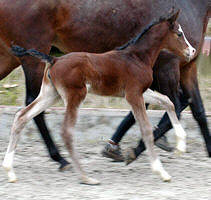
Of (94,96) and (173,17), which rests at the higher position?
(173,17)

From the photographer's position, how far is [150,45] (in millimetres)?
4605

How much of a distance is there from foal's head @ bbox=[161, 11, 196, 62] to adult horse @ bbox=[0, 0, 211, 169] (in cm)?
30

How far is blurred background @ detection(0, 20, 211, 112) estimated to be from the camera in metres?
6.98

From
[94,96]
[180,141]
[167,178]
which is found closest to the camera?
[167,178]

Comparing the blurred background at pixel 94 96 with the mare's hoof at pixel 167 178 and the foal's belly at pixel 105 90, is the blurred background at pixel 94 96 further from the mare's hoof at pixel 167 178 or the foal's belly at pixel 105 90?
Answer: the mare's hoof at pixel 167 178

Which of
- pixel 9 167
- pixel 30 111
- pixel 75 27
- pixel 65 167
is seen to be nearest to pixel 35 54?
pixel 30 111

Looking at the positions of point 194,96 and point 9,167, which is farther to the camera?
point 194,96

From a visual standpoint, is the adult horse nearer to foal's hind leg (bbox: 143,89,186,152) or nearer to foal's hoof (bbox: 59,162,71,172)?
foal's hoof (bbox: 59,162,71,172)

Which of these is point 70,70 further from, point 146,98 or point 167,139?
point 167,139

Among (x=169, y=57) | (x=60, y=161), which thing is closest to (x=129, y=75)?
(x=169, y=57)

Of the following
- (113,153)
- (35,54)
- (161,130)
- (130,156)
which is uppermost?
(35,54)

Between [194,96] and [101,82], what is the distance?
4.69 ft

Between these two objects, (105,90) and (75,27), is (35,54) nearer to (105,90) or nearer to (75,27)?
(105,90)

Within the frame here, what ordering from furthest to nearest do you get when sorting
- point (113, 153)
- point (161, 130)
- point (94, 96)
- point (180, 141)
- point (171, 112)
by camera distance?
point (94, 96) → point (113, 153) → point (161, 130) → point (171, 112) → point (180, 141)
